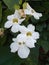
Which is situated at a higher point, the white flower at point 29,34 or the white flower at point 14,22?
the white flower at point 14,22

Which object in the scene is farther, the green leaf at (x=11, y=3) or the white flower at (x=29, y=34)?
the green leaf at (x=11, y=3)

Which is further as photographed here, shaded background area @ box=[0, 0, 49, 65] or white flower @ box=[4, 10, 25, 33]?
shaded background area @ box=[0, 0, 49, 65]

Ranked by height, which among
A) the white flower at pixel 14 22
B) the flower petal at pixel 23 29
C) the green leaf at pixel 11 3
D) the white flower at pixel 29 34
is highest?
the green leaf at pixel 11 3

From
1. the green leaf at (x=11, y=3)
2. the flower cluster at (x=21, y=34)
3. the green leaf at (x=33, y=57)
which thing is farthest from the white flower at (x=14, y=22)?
the green leaf at (x=33, y=57)

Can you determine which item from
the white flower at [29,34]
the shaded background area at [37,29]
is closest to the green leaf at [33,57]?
the shaded background area at [37,29]

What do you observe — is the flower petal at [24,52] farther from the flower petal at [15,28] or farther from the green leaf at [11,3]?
the green leaf at [11,3]

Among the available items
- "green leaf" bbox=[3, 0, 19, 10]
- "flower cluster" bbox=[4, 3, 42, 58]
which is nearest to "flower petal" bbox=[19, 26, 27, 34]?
"flower cluster" bbox=[4, 3, 42, 58]

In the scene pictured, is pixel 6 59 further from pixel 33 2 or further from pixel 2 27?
pixel 33 2

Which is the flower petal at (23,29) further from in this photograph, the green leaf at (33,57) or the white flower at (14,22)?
the green leaf at (33,57)

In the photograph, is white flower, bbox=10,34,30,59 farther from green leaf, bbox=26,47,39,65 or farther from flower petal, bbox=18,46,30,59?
green leaf, bbox=26,47,39,65
